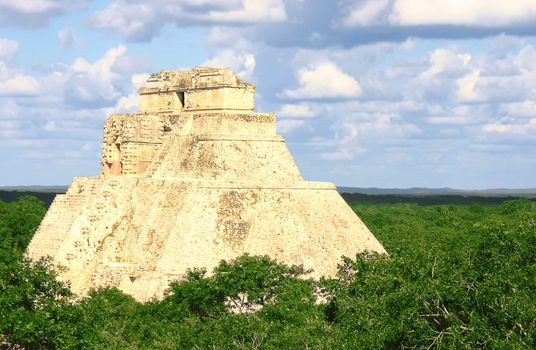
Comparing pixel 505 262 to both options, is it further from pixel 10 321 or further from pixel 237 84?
pixel 237 84

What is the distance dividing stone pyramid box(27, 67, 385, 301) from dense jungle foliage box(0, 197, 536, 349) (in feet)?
6.00

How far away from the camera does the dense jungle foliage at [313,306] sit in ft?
88.7

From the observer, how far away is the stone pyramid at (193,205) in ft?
136

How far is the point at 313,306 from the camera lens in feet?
117

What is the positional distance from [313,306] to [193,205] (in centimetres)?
818

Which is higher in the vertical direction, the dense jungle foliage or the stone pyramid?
the stone pyramid

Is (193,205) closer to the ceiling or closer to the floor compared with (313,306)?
closer to the ceiling

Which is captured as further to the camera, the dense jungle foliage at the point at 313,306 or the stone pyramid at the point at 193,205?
the stone pyramid at the point at 193,205

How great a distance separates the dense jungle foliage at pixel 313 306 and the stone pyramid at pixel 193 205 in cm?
183

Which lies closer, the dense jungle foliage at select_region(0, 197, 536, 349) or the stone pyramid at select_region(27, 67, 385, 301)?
the dense jungle foliage at select_region(0, 197, 536, 349)

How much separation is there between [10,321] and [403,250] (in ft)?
46.4

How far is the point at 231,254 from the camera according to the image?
41.3 meters

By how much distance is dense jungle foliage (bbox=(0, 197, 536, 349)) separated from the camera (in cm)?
2703

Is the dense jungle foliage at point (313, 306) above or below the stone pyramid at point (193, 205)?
below
